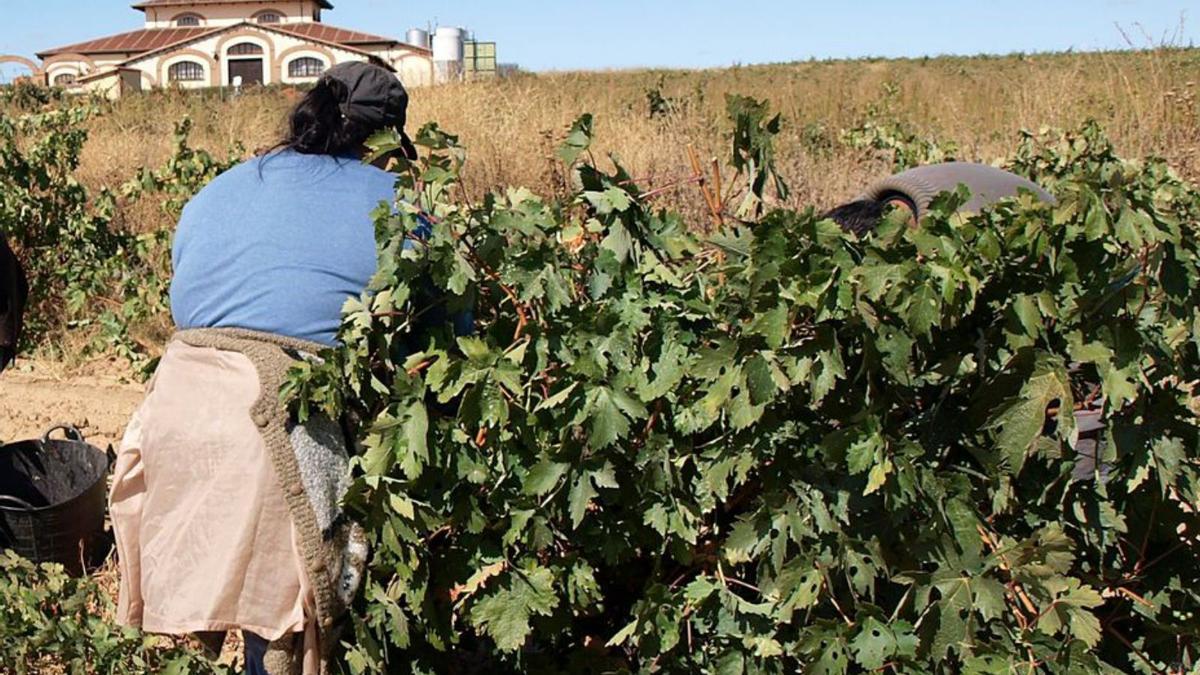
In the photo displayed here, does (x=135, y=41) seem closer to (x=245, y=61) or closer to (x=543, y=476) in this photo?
(x=245, y=61)

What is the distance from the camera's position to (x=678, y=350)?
6.96 feet

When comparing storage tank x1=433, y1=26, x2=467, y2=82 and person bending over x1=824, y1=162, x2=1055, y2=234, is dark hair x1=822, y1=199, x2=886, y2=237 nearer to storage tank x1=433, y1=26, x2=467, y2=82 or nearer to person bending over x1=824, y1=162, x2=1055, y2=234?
person bending over x1=824, y1=162, x2=1055, y2=234

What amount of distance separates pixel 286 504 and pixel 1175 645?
1.72 metres

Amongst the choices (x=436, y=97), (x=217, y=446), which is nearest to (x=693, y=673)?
(x=217, y=446)

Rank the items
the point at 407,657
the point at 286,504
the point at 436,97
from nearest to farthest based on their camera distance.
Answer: the point at 286,504 < the point at 407,657 < the point at 436,97

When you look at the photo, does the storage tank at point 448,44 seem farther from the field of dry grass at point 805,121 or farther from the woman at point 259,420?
the woman at point 259,420

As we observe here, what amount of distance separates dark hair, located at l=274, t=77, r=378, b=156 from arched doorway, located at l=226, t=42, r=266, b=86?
58.7m

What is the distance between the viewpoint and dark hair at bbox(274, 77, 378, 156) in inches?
99.1

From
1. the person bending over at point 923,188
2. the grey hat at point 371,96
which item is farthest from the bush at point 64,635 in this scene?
the person bending over at point 923,188

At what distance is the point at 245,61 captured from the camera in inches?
2295

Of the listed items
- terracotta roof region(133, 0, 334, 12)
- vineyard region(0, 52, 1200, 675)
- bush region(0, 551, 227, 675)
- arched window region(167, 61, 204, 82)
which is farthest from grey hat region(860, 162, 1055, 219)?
terracotta roof region(133, 0, 334, 12)

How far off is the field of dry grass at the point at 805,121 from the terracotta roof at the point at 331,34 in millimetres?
43820

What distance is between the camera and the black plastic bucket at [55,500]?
4.01m

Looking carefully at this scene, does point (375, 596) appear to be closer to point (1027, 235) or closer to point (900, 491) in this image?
point (900, 491)
